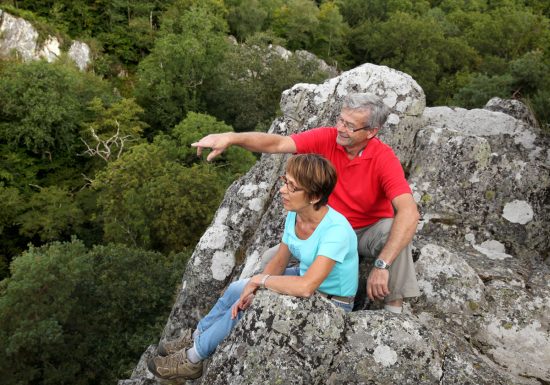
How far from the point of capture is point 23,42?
42.8 meters

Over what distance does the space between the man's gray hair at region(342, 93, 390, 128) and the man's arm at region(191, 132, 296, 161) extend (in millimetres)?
843

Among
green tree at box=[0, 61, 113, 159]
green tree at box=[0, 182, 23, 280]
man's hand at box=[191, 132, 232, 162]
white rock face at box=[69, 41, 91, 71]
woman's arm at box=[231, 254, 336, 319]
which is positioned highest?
man's hand at box=[191, 132, 232, 162]

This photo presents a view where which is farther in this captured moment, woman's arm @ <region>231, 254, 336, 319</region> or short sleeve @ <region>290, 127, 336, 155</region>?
short sleeve @ <region>290, 127, 336, 155</region>

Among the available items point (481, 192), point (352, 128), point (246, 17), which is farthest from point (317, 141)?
point (246, 17)

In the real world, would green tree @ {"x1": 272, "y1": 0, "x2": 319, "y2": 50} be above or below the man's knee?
→ below

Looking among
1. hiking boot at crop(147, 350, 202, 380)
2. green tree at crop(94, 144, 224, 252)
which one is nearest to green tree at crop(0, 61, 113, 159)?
green tree at crop(94, 144, 224, 252)

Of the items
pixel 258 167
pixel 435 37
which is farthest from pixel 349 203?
pixel 435 37

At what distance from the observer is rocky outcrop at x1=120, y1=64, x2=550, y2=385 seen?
13.8 ft

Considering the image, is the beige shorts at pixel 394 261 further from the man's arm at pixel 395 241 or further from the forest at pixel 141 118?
the forest at pixel 141 118

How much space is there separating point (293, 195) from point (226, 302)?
1471 millimetres

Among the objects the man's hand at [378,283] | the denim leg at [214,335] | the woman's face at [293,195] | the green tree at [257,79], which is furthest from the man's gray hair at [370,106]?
the green tree at [257,79]

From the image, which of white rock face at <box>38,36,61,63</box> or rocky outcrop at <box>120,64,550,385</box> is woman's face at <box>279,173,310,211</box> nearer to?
rocky outcrop at <box>120,64,550,385</box>

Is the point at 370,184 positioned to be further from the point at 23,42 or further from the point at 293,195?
the point at 23,42

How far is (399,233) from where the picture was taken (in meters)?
4.94
